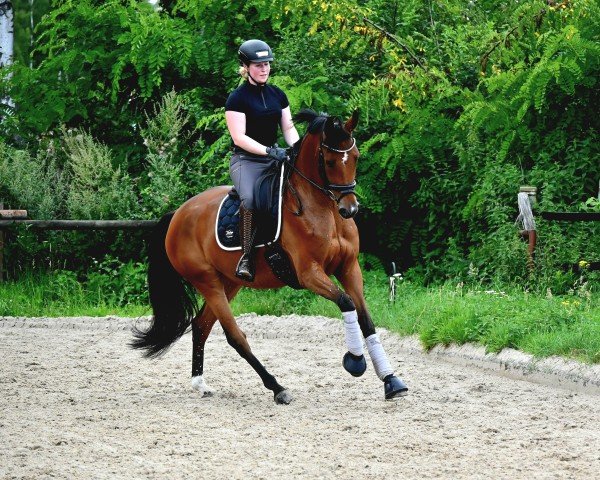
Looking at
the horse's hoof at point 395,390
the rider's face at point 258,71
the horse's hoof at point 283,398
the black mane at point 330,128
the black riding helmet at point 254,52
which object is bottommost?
the horse's hoof at point 283,398

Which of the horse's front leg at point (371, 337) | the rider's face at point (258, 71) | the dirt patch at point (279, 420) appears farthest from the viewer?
the rider's face at point (258, 71)

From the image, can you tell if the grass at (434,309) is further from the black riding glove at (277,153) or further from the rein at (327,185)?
the black riding glove at (277,153)

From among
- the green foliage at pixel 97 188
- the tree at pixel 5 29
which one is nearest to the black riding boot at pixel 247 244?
the green foliage at pixel 97 188

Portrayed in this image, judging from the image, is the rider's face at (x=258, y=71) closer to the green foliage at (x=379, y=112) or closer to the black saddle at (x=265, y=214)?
the black saddle at (x=265, y=214)

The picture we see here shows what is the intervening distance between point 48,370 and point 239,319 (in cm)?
342

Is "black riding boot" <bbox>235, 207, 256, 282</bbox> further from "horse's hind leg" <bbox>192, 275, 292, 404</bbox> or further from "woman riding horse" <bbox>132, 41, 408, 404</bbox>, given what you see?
"horse's hind leg" <bbox>192, 275, 292, 404</bbox>

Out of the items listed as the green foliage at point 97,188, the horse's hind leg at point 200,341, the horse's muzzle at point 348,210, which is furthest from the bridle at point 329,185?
the green foliage at point 97,188

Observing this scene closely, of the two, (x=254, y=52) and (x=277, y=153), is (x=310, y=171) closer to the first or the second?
(x=277, y=153)

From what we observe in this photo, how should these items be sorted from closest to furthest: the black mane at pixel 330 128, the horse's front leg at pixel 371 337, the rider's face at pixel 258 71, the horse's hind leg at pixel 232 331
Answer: the black mane at pixel 330 128
the horse's front leg at pixel 371 337
the horse's hind leg at pixel 232 331
the rider's face at pixel 258 71

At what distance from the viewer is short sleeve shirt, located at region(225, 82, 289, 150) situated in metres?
9.32

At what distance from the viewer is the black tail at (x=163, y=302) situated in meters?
10.3

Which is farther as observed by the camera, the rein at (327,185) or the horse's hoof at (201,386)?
the horse's hoof at (201,386)

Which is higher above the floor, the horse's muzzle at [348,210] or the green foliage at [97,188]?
the horse's muzzle at [348,210]

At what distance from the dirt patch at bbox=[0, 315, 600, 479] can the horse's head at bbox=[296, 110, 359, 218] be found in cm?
156
